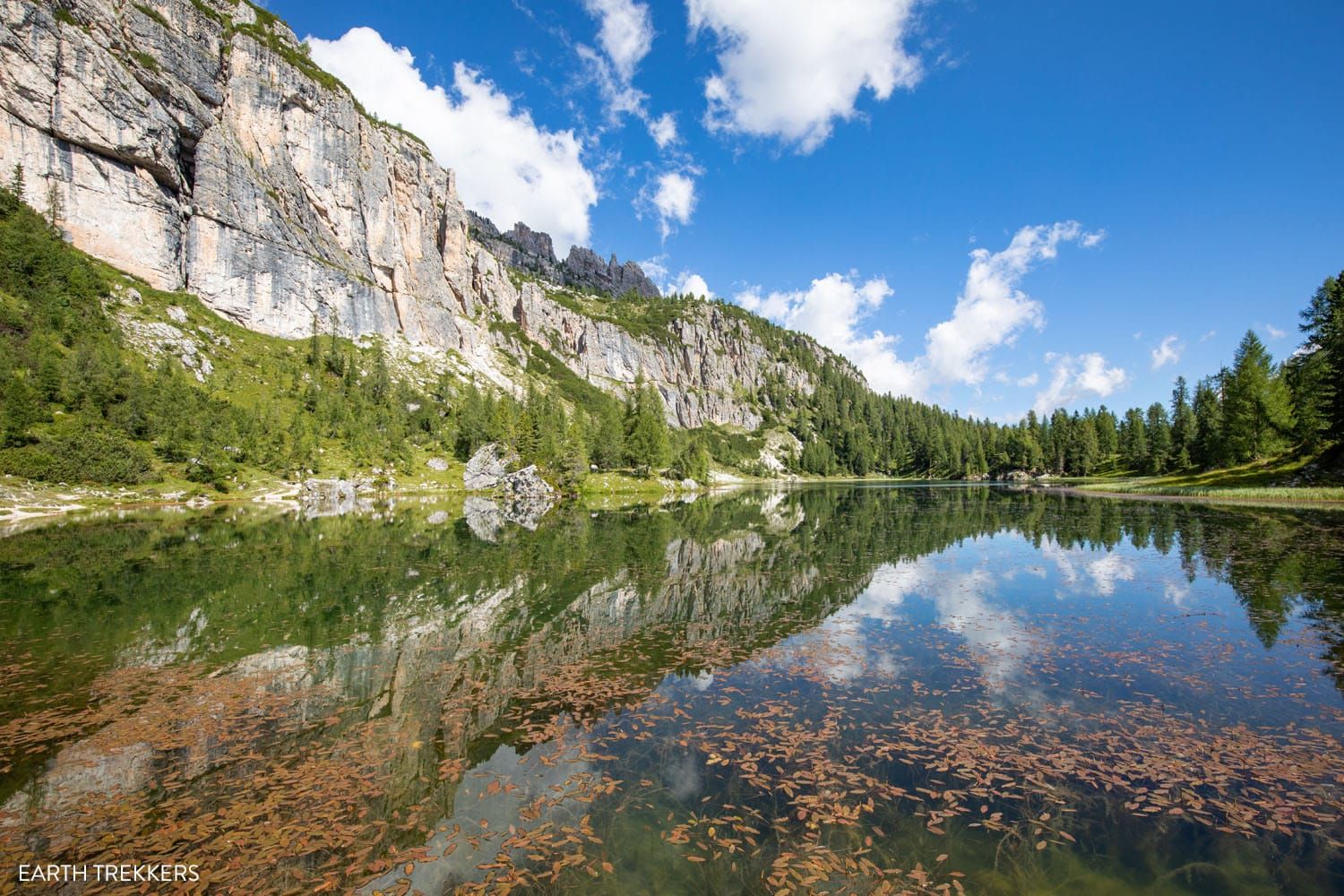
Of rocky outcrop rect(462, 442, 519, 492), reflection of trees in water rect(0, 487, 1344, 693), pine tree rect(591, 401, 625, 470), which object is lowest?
reflection of trees in water rect(0, 487, 1344, 693)

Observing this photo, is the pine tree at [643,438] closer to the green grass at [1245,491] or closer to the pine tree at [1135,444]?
the green grass at [1245,491]

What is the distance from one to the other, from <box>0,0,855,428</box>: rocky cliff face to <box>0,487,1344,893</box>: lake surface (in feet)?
474

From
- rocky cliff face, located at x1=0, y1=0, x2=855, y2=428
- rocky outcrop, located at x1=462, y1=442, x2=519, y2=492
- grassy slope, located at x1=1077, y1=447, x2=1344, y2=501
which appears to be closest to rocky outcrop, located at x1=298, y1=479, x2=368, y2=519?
Result: rocky outcrop, located at x1=462, y1=442, x2=519, y2=492

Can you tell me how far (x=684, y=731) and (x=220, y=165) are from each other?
192 m

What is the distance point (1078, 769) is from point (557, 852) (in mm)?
9054

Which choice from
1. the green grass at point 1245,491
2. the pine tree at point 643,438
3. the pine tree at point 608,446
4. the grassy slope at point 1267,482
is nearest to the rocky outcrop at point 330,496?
the pine tree at point 608,446

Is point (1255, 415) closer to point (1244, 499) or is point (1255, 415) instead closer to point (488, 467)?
point (1244, 499)

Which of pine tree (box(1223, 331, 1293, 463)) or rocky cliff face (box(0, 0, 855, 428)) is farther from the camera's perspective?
rocky cliff face (box(0, 0, 855, 428))

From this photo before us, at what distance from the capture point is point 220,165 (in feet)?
464

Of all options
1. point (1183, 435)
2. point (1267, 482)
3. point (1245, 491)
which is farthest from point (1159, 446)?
point (1245, 491)

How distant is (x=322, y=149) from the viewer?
16988cm

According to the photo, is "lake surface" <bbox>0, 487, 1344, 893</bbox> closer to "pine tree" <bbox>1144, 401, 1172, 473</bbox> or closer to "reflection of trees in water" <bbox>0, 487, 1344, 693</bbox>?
"reflection of trees in water" <bbox>0, 487, 1344, 693</bbox>

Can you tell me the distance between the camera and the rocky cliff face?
372 ft

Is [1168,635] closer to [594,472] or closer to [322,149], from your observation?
[594,472]
